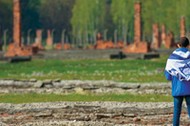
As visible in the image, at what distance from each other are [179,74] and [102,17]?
120m

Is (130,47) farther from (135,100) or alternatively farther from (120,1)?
(120,1)

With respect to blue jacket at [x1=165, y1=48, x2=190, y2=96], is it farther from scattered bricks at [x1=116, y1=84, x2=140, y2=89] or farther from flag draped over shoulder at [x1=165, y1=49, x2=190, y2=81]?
scattered bricks at [x1=116, y1=84, x2=140, y2=89]

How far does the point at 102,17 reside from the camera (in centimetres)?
13438

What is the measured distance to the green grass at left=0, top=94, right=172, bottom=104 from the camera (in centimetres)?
2294

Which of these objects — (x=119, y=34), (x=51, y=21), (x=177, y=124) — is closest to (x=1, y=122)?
(x=177, y=124)

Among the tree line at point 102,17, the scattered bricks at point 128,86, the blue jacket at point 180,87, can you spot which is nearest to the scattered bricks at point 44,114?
the blue jacket at point 180,87

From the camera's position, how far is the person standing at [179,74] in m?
15.0

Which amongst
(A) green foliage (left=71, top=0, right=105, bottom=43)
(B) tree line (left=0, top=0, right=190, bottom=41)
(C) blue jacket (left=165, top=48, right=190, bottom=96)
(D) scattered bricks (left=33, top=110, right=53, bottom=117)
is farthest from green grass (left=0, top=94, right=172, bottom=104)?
(A) green foliage (left=71, top=0, right=105, bottom=43)

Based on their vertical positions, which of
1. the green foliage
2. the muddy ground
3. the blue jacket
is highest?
the blue jacket

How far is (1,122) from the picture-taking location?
17203mm

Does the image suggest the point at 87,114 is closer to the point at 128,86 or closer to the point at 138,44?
the point at 128,86

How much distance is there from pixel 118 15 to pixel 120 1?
238cm

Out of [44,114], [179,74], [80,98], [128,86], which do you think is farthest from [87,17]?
[179,74]

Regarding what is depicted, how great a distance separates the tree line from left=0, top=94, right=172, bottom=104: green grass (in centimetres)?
7777
